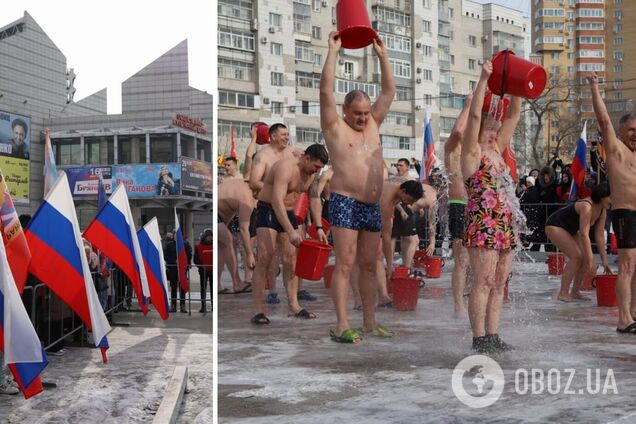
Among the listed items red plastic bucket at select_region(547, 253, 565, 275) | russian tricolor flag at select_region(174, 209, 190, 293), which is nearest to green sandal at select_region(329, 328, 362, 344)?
russian tricolor flag at select_region(174, 209, 190, 293)

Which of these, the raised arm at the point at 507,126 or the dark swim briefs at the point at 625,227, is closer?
the raised arm at the point at 507,126

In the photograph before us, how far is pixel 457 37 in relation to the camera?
705cm

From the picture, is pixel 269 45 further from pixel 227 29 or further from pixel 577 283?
pixel 577 283

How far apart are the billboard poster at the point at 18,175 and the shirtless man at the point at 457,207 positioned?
25828 millimetres

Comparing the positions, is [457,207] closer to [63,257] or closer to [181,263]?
[63,257]

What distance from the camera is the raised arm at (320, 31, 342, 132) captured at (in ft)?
12.9

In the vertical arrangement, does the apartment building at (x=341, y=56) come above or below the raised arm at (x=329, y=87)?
above

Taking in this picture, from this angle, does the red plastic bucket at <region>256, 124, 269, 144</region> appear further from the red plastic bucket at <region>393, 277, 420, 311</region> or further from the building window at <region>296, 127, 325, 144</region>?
the red plastic bucket at <region>393, 277, 420, 311</region>

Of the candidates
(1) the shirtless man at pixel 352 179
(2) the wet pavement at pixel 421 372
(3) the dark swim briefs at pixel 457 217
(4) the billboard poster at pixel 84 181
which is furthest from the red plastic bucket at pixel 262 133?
(4) the billboard poster at pixel 84 181

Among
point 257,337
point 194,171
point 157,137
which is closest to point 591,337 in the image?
point 257,337

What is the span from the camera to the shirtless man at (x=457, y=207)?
527cm

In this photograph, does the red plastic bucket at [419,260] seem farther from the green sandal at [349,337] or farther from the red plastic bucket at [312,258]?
the green sandal at [349,337]

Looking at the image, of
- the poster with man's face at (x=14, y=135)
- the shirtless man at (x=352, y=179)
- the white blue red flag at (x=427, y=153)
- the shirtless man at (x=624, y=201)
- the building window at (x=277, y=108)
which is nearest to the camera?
the shirtless man at (x=352, y=179)

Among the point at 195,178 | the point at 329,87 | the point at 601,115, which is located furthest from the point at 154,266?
the point at 195,178
